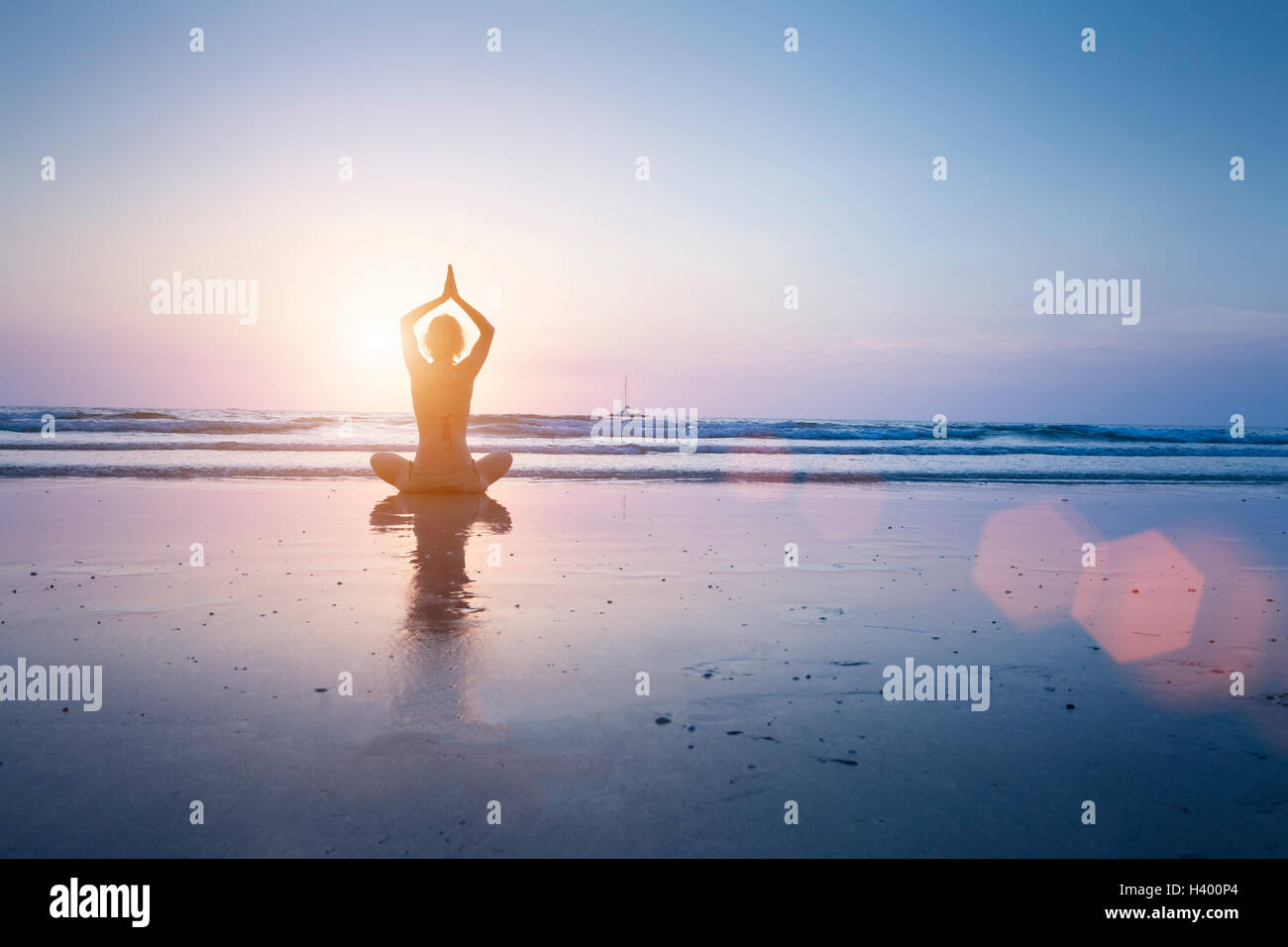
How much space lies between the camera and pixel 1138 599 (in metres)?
5.41

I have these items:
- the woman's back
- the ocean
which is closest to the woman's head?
the woman's back

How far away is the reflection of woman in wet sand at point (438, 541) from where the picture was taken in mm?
4844

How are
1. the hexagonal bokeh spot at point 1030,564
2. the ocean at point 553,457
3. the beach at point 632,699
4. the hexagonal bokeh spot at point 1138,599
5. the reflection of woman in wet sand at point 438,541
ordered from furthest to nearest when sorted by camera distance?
the ocean at point 553,457 < the hexagonal bokeh spot at point 1030,564 < the reflection of woman in wet sand at point 438,541 < the hexagonal bokeh spot at point 1138,599 < the beach at point 632,699

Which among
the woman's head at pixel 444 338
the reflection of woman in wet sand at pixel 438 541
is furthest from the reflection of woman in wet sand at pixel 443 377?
the reflection of woman in wet sand at pixel 438 541

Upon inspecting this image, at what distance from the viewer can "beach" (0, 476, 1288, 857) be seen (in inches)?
90.7

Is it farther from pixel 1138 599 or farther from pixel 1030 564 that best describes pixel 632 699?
pixel 1030 564

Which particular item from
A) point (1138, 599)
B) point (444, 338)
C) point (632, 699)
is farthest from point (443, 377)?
point (1138, 599)

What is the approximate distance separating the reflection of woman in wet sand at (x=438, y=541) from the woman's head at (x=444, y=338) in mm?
2132

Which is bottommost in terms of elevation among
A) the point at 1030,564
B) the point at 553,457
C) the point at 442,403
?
Answer: the point at 1030,564

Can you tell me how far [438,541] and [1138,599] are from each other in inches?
250

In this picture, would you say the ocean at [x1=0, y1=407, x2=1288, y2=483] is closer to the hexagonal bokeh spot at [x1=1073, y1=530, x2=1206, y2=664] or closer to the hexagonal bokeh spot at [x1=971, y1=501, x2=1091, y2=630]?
the hexagonal bokeh spot at [x1=971, y1=501, x2=1091, y2=630]

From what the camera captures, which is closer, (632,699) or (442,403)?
(632,699)

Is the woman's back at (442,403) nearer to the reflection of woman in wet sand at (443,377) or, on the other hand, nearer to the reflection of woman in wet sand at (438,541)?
the reflection of woman in wet sand at (443,377)
